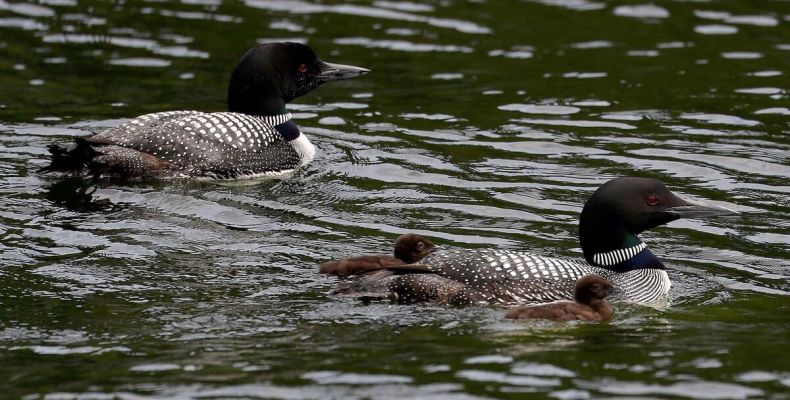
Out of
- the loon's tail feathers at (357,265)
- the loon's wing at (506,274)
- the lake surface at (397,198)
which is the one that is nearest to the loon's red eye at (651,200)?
the lake surface at (397,198)

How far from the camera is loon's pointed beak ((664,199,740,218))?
9578 millimetres

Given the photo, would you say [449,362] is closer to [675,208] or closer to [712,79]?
[675,208]

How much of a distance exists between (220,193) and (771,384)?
17.9 ft

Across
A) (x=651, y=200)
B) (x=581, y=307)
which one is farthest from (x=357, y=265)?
(x=651, y=200)

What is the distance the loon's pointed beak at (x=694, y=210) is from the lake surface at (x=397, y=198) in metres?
0.43

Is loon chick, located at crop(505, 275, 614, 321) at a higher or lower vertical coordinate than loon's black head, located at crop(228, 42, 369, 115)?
lower

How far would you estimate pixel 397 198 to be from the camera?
11586 mm

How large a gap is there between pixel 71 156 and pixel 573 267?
14.5 feet

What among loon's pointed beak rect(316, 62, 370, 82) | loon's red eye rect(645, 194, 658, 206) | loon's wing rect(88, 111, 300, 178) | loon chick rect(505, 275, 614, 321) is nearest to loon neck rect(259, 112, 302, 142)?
loon's wing rect(88, 111, 300, 178)

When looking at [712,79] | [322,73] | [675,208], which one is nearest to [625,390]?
[675,208]

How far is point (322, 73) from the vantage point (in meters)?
13.4

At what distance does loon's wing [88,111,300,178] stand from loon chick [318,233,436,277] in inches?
120

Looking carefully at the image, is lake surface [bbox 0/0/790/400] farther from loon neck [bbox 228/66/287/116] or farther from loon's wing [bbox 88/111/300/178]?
loon neck [bbox 228/66/287/116]

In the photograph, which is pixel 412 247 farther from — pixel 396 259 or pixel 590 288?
pixel 590 288
